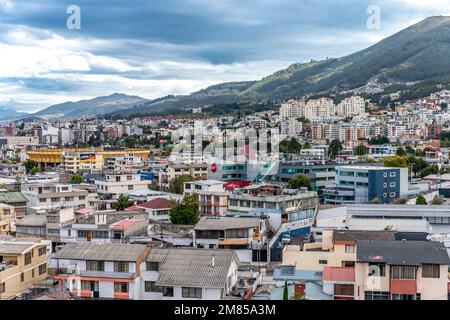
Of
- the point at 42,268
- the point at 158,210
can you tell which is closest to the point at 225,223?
the point at 42,268

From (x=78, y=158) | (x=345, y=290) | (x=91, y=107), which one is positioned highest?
(x=91, y=107)

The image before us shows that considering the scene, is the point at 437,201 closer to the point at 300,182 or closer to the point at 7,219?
the point at 300,182

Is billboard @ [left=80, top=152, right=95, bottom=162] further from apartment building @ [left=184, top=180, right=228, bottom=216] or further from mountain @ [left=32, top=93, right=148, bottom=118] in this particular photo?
mountain @ [left=32, top=93, right=148, bottom=118]

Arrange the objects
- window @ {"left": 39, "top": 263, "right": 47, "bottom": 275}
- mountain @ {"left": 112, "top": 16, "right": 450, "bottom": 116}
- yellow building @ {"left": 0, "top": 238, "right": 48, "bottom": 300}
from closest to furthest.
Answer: yellow building @ {"left": 0, "top": 238, "right": 48, "bottom": 300} → window @ {"left": 39, "top": 263, "right": 47, "bottom": 275} → mountain @ {"left": 112, "top": 16, "right": 450, "bottom": 116}

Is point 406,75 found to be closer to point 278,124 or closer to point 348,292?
point 278,124

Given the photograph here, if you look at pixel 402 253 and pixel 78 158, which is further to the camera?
pixel 78 158

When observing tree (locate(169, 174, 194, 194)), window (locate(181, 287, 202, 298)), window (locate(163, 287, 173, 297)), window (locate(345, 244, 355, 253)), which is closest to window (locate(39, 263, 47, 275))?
window (locate(163, 287, 173, 297))
